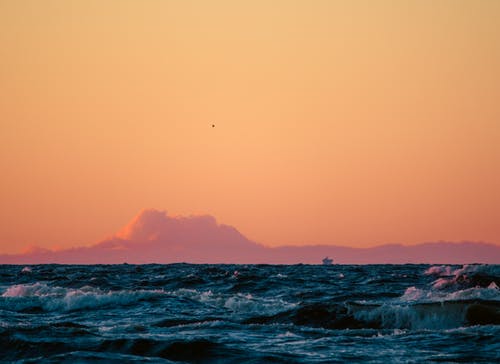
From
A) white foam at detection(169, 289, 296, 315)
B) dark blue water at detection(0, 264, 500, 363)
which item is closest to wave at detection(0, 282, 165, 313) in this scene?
dark blue water at detection(0, 264, 500, 363)

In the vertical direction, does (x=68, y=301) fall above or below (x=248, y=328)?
above

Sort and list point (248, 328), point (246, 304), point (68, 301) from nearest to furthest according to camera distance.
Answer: point (248, 328)
point (246, 304)
point (68, 301)

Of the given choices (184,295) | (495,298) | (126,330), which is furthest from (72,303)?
(495,298)

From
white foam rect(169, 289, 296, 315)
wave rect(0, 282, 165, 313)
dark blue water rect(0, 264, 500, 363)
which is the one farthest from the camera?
wave rect(0, 282, 165, 313)

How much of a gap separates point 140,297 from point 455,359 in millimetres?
19715

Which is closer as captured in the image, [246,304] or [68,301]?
[246,304]

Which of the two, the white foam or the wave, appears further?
the wave

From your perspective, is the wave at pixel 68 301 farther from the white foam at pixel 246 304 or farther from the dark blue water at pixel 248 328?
the white foam at pixel 246 304

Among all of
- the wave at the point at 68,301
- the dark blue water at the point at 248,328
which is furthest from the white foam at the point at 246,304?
the wave at the point at 68,301

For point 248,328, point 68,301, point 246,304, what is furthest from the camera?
point 68,301

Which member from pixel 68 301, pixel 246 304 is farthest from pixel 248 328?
pixel 68 301

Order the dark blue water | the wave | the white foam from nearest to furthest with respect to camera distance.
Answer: the dark blue water < the white foam < the wave

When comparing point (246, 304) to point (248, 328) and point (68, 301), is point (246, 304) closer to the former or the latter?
point (248, 328)

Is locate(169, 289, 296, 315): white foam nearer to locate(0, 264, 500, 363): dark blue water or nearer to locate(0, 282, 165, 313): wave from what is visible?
locate(0, 264, 500, 363): dark blue water
